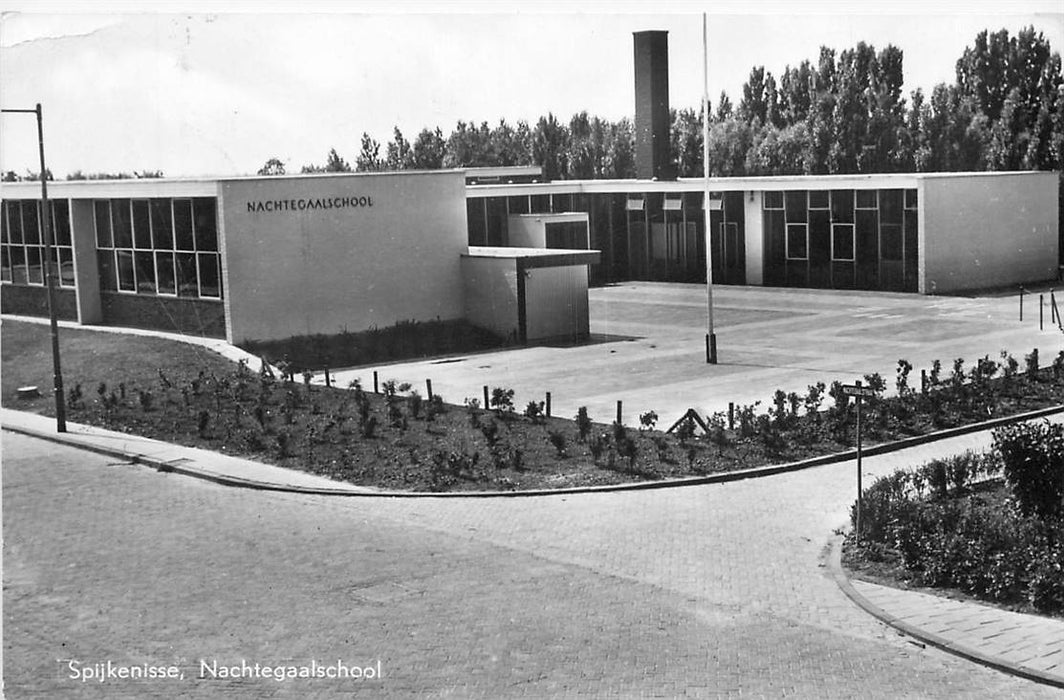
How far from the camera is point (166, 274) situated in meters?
37.1

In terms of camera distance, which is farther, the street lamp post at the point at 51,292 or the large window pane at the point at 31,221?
the large window pane at the point at 31,221

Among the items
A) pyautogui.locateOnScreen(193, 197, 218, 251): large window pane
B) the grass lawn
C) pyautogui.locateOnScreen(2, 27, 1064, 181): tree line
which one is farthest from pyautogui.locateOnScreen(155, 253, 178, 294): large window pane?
pyautogui.locateOnScreen(2, 27, 1064, 181): tree line

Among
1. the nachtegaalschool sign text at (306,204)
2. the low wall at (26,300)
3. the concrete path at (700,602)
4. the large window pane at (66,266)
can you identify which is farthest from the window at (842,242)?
the concrete path at (700,602)

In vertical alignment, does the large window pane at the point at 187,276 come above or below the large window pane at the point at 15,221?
below

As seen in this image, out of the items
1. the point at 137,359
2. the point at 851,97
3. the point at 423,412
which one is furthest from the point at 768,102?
the point at 423,412

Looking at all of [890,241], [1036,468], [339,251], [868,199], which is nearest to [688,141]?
[868,199]

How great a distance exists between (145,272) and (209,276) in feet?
11.8

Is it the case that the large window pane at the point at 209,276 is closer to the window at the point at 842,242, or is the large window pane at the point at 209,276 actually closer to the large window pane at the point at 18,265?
the large window pane at the point at 18,265

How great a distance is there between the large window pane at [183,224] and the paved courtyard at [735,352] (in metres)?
6.97

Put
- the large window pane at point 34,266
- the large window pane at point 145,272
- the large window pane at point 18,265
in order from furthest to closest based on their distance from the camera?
the large window pane at point 18,265
the large window pane at point 34,266
the large window pane at point 145,272

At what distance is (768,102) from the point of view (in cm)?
6538

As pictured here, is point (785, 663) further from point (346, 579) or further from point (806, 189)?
point (806, 189)

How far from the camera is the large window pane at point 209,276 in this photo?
115 feet

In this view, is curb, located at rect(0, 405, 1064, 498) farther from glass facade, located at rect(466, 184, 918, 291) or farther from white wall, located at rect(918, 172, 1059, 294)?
glass facade, located at rect(466, 184, 918, 291)
